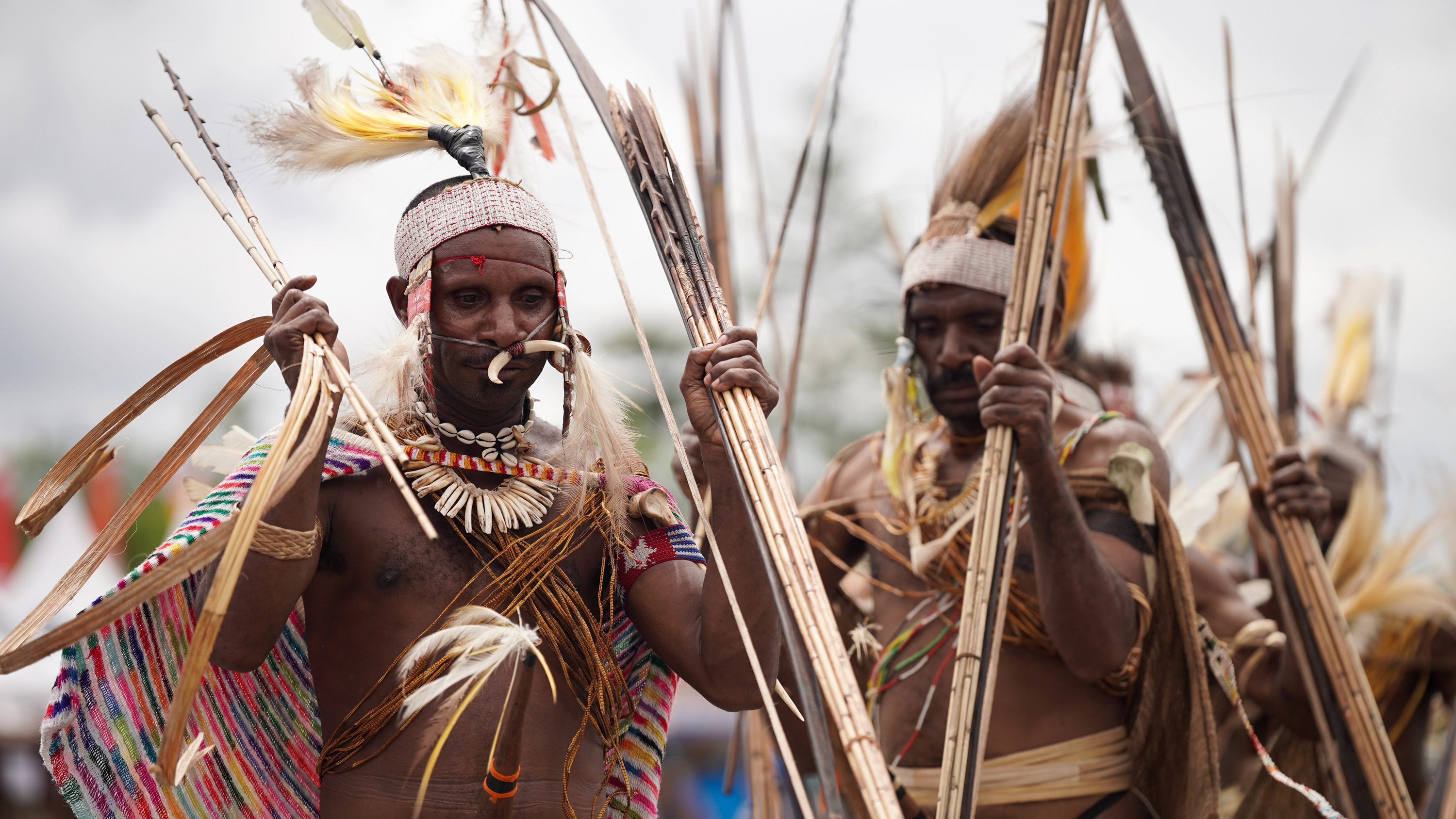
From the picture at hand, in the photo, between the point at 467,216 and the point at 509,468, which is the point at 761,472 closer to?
the point at 509,468

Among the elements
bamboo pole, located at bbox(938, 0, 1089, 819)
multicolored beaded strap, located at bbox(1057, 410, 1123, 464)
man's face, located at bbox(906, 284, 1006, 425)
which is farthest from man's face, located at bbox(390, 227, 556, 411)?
multicolored beaded strap, located at bbox(1057, 410, 1123, 464)

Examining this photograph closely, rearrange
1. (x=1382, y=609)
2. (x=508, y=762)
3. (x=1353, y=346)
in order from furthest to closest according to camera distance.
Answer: (x=1353, y=346) → (x=1382, y=609) → (x=508, y=762)

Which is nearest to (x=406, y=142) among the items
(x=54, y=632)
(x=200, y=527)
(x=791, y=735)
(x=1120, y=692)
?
(x=200, y=527)

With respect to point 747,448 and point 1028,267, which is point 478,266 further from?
point 1028,267

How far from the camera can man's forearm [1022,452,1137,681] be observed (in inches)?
106

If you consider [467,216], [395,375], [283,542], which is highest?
[467,216]

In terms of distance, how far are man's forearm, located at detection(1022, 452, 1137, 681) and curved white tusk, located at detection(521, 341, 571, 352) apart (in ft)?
3.52

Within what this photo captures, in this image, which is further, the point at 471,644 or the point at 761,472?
the point at 761,472

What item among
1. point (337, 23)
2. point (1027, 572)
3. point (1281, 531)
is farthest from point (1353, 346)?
point (337, 23)

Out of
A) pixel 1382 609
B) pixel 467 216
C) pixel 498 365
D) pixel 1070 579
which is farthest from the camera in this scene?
pixel 1382 609

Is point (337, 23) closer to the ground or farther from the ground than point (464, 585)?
farther from the ground

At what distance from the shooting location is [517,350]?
2203mm

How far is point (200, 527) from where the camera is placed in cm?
209

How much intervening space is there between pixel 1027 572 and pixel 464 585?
1489mm
